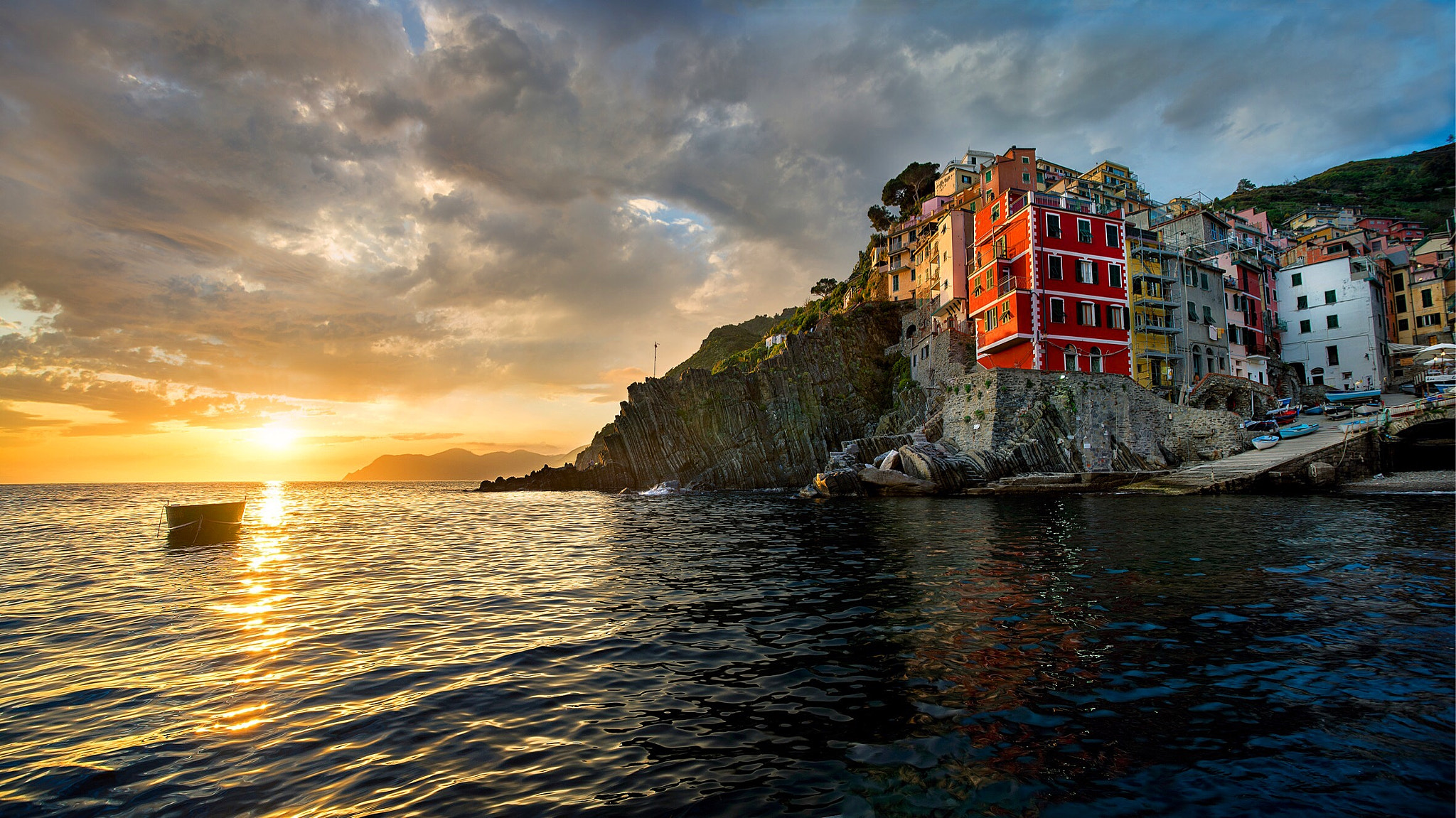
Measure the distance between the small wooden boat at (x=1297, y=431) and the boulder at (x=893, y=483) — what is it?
986 inches

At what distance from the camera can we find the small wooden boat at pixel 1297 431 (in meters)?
42.2

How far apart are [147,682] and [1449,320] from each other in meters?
104

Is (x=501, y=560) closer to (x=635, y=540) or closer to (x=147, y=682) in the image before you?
(x=635, y=540)

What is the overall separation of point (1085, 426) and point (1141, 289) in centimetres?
2207

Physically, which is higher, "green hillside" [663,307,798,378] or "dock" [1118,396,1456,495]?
"green hillside" [663,307,798,378]

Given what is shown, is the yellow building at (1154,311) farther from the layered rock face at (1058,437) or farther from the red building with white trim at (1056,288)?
the layered rock face at (1058,437)

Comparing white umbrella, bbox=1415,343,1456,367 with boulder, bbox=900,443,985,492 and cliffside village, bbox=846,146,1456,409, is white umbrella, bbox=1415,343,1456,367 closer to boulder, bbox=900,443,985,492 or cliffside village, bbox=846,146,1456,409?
cliffside village, bbox=846,146,1456,409

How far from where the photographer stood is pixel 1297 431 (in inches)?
1671

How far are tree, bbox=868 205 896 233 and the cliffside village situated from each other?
7.15 meters

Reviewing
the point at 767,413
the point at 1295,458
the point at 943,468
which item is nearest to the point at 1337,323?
the point at 1295,458

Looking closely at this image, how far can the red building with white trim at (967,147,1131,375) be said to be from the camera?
153 feet

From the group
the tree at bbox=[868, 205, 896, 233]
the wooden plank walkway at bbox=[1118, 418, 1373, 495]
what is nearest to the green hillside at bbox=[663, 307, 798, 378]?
the tree at bbox=[868, 205, 896, 233]

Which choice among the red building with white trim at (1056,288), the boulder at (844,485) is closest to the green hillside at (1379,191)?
the red building with white trim at (1056,288)

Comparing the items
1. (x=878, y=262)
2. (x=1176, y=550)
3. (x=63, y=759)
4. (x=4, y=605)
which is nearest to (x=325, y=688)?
(x=63, y=759)
